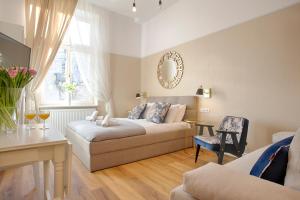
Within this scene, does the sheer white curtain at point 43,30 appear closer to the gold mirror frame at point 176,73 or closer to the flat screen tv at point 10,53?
the flat screen tv at point 10,53

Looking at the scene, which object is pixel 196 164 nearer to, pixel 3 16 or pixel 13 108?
pixel 13 108

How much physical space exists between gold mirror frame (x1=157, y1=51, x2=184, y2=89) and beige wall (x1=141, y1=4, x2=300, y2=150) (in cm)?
40

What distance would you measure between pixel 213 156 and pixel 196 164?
1.95ft

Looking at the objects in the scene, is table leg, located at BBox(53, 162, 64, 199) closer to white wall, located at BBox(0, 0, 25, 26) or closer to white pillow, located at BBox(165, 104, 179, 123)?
white pillow, located at BBox(165, 104, 179, 123)

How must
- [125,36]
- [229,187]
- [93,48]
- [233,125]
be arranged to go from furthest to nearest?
[125,36], [93,48], [233,125], [229,187]

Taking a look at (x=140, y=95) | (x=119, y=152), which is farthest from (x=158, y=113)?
(x=140, y=95)

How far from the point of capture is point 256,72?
9.44ft

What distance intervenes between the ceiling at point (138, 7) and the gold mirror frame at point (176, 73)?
49.4 inches

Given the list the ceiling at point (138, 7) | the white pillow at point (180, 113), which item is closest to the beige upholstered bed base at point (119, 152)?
the white pillow at point (180, 113)

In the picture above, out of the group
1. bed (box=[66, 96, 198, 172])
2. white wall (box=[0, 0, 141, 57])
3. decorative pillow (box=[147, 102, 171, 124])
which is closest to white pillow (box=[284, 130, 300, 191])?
bed (box=[66, 96, 198, 172])

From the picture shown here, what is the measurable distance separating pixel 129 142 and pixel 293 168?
2187mm

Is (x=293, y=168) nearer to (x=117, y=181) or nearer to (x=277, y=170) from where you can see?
(x=277, y=170)

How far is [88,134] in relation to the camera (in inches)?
101

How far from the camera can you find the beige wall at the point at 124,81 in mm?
5008
